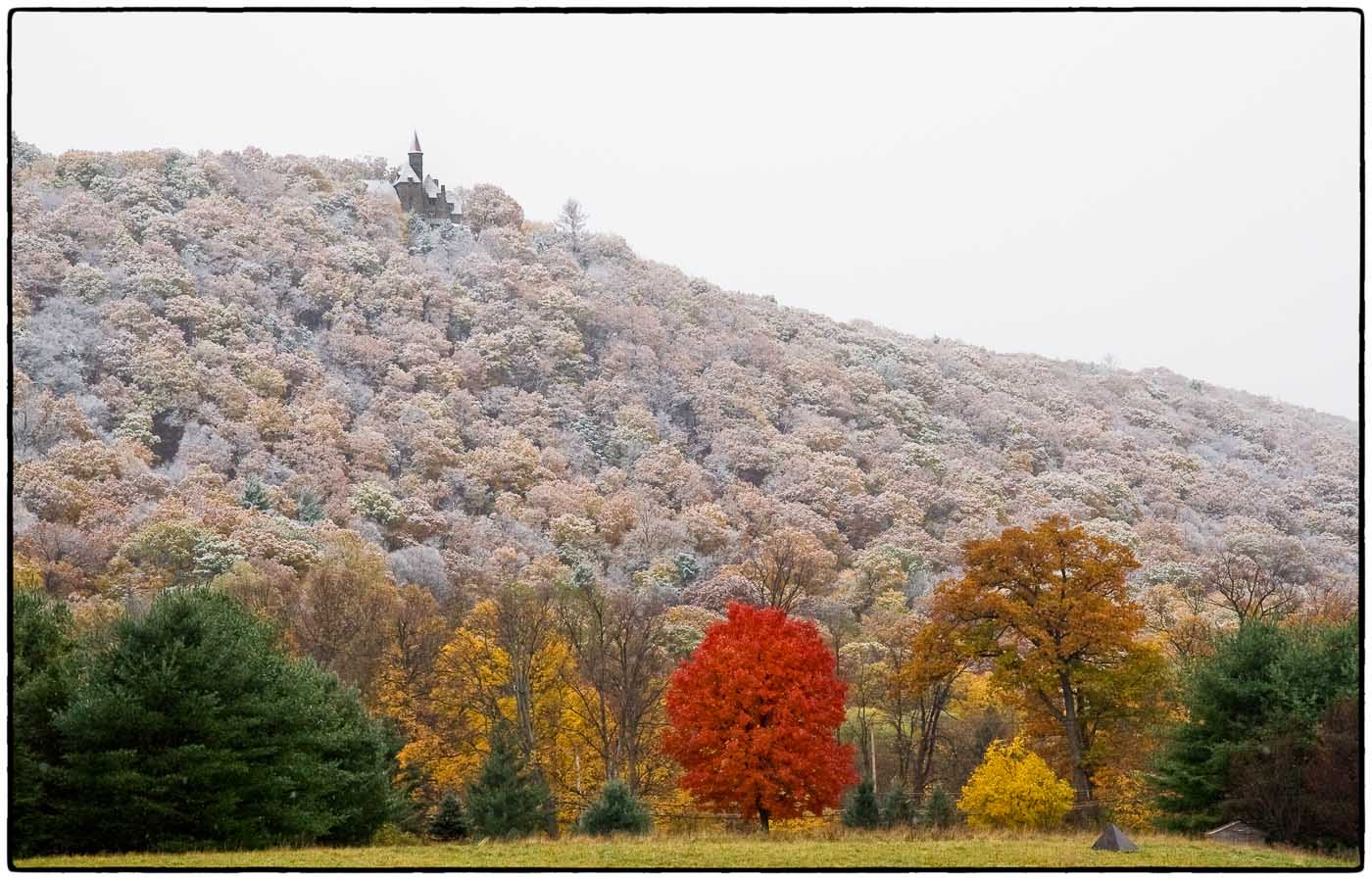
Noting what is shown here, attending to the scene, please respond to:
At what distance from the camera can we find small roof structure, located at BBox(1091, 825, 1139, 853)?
18984 mm

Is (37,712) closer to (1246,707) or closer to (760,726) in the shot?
(760,726)

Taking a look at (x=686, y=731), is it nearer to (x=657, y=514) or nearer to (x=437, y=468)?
(x=657, y=514)

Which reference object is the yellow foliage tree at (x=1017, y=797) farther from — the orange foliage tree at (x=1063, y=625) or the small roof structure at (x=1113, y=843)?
the small roof structure at (x=1113, y=843)

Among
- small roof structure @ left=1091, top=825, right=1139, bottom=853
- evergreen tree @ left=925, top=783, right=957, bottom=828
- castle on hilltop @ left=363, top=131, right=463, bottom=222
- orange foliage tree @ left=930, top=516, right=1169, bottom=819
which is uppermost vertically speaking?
castle on hilltop @ left=363, top=131, right=463, bottom=222

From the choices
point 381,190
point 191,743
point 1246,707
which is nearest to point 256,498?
point 381,190

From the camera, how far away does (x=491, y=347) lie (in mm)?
75938

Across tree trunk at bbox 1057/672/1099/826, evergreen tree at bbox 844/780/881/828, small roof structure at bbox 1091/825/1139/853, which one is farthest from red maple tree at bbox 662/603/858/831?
small roof structure at bbox 1091/825/1139/853

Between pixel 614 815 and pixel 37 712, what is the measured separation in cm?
873

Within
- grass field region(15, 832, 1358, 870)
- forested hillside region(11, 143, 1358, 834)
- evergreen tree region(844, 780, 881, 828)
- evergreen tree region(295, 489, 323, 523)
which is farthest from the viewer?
evergreen tree region(295, 489, 323, 523)

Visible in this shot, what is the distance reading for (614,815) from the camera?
952 inches

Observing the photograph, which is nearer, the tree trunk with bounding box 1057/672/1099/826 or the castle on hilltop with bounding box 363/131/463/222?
the tree trunk with bounding box 1057/672/1099/826

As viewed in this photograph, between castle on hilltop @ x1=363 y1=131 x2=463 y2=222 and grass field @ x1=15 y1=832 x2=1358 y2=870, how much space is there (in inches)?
2830

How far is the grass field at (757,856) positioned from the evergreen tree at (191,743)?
67 cm

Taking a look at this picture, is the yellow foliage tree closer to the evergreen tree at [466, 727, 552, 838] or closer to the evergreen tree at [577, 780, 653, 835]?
the evergreen tree at [577, 780, 653, 835]
